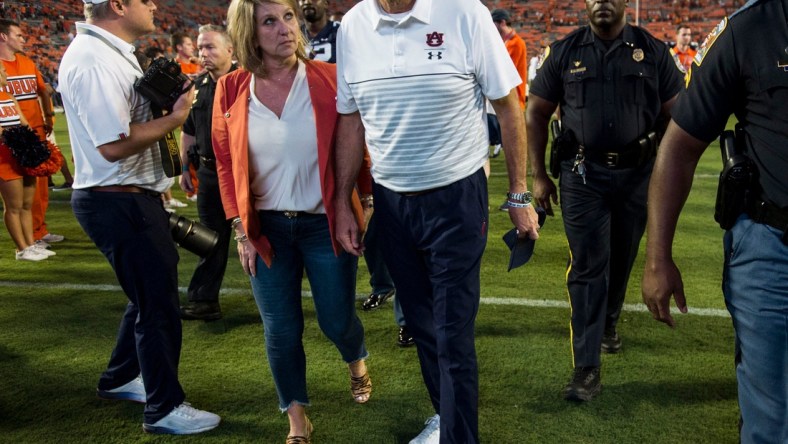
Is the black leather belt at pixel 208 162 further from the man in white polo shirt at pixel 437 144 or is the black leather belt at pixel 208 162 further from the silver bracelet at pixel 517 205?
the silver bracelet at pixel 517 205

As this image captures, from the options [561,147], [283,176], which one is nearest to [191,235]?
[283,176]

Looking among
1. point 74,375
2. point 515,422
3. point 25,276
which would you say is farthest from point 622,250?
point 25,276

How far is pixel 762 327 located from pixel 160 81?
89.1 inches

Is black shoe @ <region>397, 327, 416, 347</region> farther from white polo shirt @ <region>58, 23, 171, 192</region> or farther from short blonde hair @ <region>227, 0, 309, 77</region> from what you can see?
short blonde hair @ <region>227, 0, 309, 77</region>

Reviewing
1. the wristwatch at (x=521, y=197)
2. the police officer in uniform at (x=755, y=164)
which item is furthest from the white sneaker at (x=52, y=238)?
the police officer in uniform at (x=755, y=164)

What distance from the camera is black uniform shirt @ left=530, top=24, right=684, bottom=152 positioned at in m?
3.27

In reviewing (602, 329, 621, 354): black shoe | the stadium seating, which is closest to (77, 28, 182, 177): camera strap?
(602, 329, 621, 354): black shoe

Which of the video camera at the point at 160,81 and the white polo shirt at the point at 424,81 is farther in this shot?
the video camera at the point at 160,81

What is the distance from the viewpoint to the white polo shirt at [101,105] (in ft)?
8.91

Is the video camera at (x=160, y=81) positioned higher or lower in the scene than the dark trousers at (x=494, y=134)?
higher

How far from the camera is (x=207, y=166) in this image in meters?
4.40

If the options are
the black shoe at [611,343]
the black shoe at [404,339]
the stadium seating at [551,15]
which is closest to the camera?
the black shoe at [611,343]

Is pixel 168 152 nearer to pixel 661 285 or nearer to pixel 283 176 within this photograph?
pixel 283 176

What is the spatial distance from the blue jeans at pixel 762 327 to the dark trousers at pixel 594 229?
1489mm
